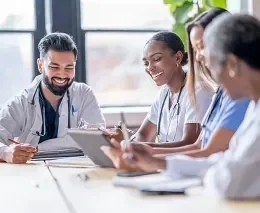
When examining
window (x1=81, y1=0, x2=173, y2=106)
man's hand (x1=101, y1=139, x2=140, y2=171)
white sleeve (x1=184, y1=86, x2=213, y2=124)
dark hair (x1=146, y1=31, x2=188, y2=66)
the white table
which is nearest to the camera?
the white table

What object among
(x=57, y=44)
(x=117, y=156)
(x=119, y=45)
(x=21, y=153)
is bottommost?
(x=21, y=153)

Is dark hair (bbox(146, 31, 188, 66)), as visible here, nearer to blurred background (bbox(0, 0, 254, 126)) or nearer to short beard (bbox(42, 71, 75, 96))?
short beard (bbox(42, 71, 75, 96))

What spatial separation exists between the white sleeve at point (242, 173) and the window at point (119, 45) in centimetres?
241

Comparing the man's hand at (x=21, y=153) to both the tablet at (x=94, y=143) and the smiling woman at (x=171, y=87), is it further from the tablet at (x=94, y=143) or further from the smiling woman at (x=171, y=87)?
the smiling woman at (x=171, y=87)

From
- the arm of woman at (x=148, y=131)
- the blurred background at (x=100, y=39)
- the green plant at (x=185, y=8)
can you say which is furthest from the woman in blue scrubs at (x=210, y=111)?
the blurred background at (x=100, y=39)

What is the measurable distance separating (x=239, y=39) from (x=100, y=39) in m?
2.39

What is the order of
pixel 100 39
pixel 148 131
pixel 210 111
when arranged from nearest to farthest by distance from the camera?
pixel 210 111, pixel 148 131, pixel 100 39

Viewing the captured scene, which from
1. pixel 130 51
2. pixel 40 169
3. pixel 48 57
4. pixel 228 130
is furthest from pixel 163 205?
pixel 130 51

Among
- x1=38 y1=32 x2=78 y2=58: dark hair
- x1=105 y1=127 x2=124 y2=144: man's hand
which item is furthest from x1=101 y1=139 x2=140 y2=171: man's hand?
x1=38 y1=32 x2=78 y2=58: dark hair

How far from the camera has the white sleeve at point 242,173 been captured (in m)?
1.25

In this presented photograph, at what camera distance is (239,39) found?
4.35 feet

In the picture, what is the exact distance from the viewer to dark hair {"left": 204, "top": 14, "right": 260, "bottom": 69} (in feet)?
4.35

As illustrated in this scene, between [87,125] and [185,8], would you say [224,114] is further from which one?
[185,8]

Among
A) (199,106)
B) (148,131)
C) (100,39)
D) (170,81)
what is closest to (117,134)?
(199,106)
